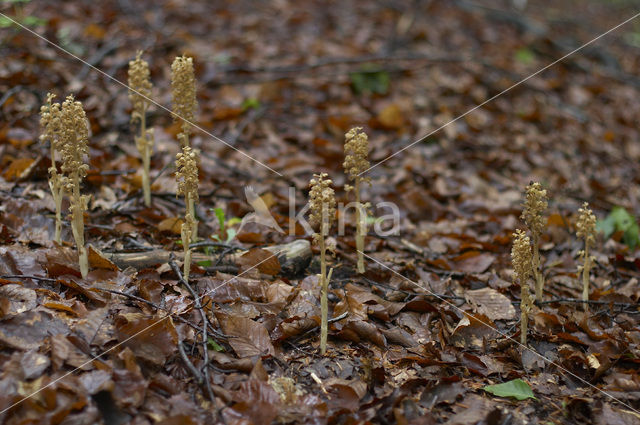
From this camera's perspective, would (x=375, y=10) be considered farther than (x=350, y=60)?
Yes

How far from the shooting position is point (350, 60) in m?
7.11

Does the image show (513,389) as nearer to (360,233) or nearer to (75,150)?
(360,233)

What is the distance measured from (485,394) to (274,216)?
2128 mm

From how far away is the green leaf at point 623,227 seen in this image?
448cm

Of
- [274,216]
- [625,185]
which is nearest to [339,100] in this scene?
[274,216]

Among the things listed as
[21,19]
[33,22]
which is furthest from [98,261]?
[21,19]

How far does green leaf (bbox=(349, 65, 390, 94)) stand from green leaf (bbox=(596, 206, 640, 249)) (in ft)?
11.9

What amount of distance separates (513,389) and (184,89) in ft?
8.86

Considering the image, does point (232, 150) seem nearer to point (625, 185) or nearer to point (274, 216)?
point (274, 216)

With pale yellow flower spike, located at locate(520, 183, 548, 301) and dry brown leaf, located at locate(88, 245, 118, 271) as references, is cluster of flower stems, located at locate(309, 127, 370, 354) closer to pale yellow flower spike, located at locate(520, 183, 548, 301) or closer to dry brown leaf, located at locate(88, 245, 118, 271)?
pale yellow flower spike, located at locate(520, 183, 548, 301)

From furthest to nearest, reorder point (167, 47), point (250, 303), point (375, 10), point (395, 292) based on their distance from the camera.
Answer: point (375, 10) < point (167, 47) < point (395, 292) < point (250, 303)

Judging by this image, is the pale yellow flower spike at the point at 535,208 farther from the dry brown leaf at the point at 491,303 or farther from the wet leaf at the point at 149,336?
the wet leaf at the point at 149,336

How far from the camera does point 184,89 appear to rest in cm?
331

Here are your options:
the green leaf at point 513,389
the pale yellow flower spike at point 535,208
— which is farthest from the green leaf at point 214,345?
the pale yellow flower spike at point 535,208
